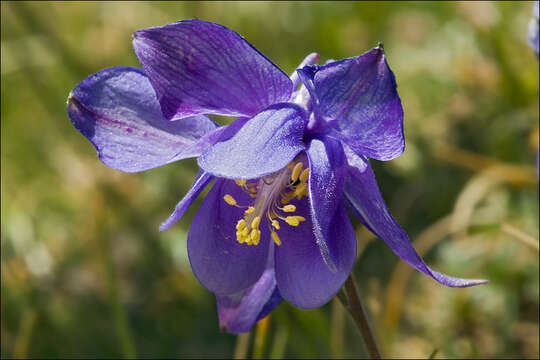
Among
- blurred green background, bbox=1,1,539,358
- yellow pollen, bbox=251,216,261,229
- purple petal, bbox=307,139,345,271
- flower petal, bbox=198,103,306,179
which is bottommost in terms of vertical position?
blurred green background, bbox=1,1,539,358

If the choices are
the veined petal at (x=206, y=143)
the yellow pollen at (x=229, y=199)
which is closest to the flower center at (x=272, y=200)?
the yellow pollen at (x=229, y=199)

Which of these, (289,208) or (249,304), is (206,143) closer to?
(289,208)

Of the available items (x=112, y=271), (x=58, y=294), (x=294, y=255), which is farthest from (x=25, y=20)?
(x=294, y=255)

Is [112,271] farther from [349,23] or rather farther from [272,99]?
[349,23]

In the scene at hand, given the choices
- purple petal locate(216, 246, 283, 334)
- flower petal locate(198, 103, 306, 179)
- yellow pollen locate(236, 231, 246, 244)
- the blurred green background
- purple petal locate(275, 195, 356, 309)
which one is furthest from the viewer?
the blurred green background

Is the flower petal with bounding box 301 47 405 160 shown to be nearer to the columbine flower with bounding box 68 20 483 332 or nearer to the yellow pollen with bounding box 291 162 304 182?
the columbine flower with bounding box 68 20 483 332

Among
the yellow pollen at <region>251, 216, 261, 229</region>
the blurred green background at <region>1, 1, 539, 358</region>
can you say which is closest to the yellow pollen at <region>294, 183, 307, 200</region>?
the yellow pollen at <region>251, 216, 261, 229</region>
